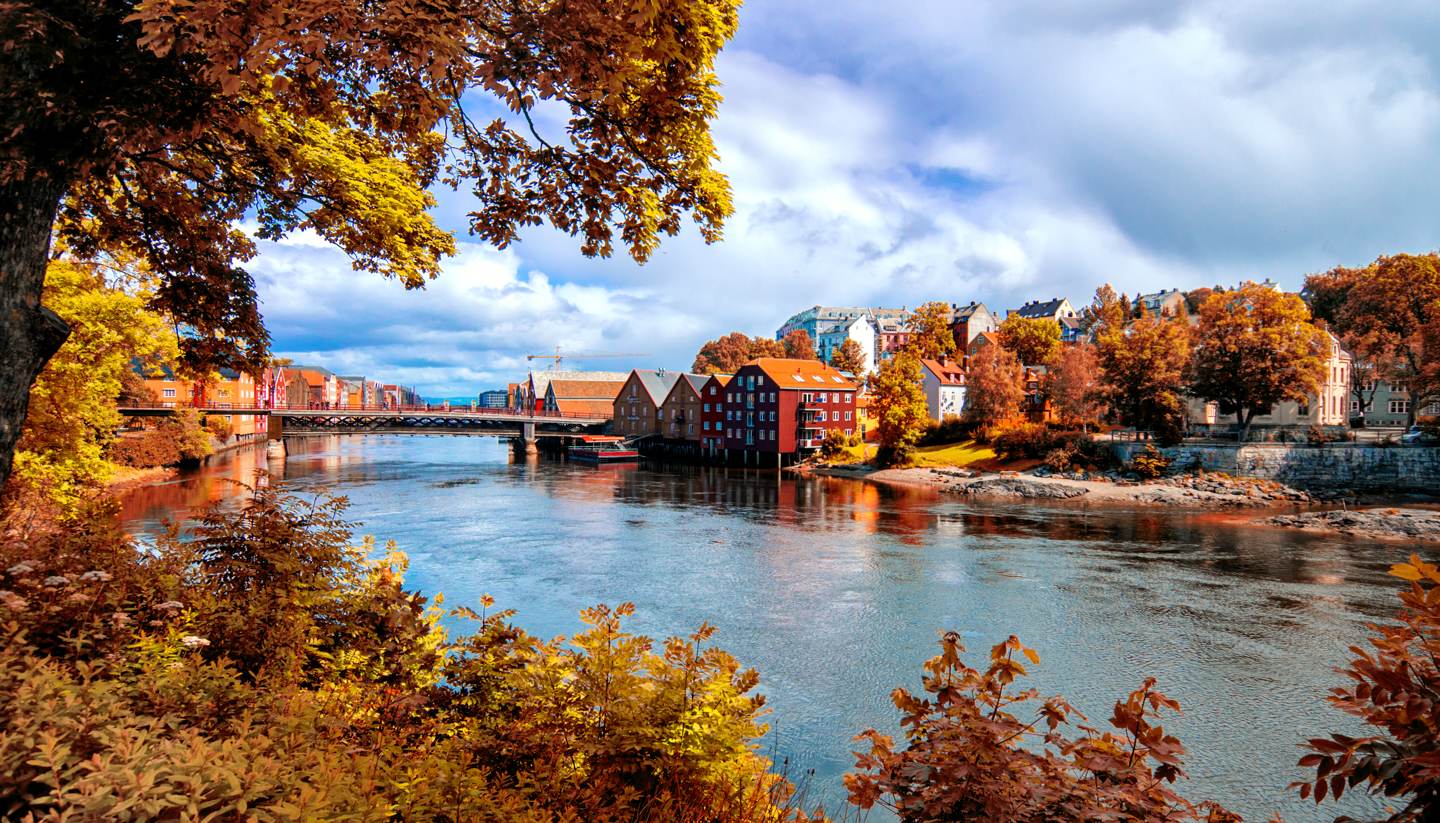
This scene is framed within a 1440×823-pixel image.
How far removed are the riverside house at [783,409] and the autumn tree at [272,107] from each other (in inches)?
2340

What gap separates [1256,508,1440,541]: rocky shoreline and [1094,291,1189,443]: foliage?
45.2ft

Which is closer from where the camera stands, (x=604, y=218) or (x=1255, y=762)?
(x=604, y=218)

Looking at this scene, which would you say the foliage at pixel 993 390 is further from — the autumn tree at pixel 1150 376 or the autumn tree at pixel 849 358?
the autumn tree at pixel 849 358

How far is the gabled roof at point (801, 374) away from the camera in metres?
66.6

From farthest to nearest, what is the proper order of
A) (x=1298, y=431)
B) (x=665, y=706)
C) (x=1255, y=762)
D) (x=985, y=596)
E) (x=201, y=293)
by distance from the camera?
(x=1298, y=431)
(x=985, y=596)
(x=1255, y=762)
(x=201, y=293)
(x=665, y=706)

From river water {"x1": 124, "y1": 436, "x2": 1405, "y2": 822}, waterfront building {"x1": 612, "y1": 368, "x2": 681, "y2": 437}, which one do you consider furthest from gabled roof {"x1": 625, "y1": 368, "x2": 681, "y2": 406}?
river water {"x1": 124, "y1": 436, "x2": 1405, "y2": 822}

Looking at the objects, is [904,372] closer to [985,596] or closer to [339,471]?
[985,596]

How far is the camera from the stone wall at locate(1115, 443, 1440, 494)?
132ft

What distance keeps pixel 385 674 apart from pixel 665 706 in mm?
2506

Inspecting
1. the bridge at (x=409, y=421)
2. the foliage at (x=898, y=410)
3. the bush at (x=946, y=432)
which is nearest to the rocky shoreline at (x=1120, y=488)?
the foliage at (x=898, y=410)

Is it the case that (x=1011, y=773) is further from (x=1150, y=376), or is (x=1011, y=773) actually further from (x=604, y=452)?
(x=604, y=452)

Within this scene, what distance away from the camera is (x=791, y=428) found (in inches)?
2594

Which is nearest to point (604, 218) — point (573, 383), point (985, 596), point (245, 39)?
point (245, 39)

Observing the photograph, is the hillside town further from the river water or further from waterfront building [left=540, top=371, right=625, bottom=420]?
the river water
